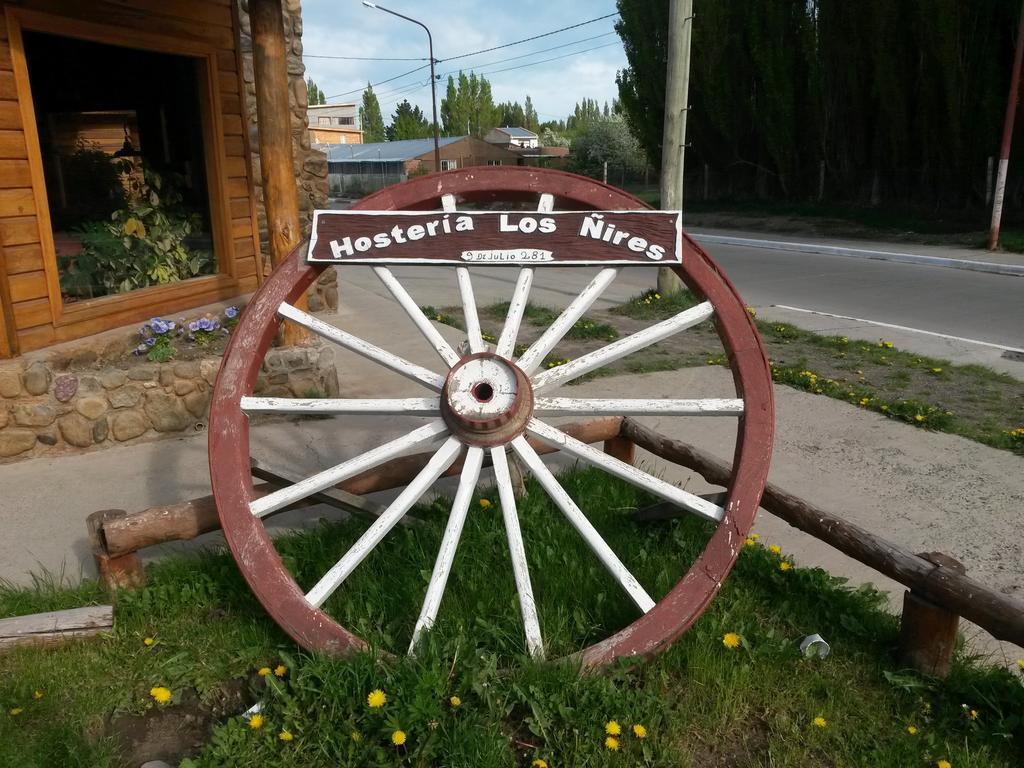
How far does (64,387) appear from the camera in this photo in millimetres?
4812

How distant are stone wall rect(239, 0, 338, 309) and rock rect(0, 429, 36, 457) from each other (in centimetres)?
290

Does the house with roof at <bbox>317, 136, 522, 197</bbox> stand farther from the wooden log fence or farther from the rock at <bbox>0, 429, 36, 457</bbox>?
the wooden log fence

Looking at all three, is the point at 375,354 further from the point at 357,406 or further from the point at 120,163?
the point at 120,163

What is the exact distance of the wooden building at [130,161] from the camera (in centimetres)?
496

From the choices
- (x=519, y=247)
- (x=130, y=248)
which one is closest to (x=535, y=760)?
(x=519, y=247)

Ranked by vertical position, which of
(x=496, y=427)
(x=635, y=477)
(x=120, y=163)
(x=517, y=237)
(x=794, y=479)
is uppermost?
(x=120, y=163)

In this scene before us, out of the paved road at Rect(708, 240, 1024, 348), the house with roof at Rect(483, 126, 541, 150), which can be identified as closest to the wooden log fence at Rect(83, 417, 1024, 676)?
the paved road at Rect(708, 240, 1024, 348)

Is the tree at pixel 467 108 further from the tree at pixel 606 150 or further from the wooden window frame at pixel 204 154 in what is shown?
the wooden window frame at pixel 204 154

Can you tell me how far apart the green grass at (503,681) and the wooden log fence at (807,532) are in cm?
14

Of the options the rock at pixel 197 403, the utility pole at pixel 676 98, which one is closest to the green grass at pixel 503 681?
the rock at pixel 197 403

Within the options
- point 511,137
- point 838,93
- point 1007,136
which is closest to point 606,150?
point 838,93

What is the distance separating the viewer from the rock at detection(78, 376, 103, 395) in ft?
16.0

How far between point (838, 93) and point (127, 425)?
2133 cm

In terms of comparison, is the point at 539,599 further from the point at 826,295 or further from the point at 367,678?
the point at 826,295
